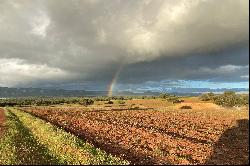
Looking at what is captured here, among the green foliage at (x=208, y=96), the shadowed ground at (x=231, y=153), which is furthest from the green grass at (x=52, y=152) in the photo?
the green foliage at (x=208, y=96)

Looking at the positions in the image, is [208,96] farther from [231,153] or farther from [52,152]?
[52,152]

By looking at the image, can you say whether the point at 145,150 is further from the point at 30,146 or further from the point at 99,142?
the point at 30,146

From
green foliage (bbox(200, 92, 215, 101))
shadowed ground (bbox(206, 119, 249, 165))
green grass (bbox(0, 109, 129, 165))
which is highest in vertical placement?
green foliage (bbox(200, 92, 215, 101))

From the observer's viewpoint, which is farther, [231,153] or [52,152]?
[52,152]

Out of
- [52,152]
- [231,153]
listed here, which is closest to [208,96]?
[231,153]

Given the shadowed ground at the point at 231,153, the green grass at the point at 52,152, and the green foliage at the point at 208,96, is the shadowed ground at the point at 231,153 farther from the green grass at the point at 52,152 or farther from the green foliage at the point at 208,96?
the green foliage at the point at 208,96

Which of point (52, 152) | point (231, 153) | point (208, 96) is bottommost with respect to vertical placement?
point (52, 152)

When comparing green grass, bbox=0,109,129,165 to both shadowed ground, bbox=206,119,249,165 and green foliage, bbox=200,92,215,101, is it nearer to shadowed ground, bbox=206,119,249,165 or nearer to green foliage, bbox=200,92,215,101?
shadowed ground, bbox=206,119,249,165

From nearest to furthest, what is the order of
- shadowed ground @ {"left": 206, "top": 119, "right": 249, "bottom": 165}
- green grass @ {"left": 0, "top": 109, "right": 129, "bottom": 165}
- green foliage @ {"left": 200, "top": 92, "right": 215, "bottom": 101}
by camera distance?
1. shadowed ground @ {"left": 206, "top": 119, "right": 249, "bottom": 165}
2. green grass @ {"left": 0, "top": 109, "right": 129, "bottom": 165}
3. green foliage @ {"left": 200, "top": 92, "right": 215, "bottom": 101}

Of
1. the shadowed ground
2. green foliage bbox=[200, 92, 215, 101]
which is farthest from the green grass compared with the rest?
green foliage bbox=[200, 92, 215, 101]

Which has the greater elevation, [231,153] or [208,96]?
[208,96]

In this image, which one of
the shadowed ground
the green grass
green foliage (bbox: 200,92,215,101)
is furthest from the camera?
green foliage (bbox: 200,92,215,101)

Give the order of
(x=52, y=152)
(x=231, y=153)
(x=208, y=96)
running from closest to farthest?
1. (x=231, y=153)
2. (x=52, y=152)
3. (x=208, y=96)

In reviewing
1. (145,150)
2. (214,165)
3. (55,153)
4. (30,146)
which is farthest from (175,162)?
(30,146)
